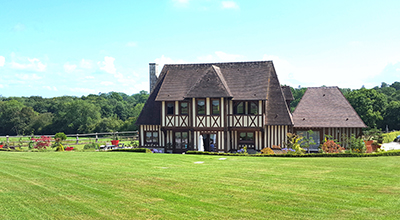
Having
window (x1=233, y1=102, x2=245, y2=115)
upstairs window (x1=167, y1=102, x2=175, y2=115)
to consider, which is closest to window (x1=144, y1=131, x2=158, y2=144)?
upstairs window (x1=167, y1=102, x2=175, y2=115)

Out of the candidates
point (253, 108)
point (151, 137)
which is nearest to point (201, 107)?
point (253, 108)

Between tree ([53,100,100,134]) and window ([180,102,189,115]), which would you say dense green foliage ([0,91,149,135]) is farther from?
window ([180,102,189,115])

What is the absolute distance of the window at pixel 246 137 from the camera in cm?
2392

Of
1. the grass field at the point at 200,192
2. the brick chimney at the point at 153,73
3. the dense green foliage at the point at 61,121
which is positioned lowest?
the grass field at the point at 200,192

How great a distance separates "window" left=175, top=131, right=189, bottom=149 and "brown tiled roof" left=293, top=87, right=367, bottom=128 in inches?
317

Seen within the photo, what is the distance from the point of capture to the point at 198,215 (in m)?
6.91

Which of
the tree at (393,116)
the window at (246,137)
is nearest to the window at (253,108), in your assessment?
the window at (246,137)

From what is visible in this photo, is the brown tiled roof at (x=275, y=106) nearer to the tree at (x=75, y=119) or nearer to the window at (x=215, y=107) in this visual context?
the window at (x=215, y=107)

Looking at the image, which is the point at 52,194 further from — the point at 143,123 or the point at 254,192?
the point at 143,123

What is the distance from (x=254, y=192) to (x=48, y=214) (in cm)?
474

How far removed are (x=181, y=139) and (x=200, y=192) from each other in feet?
54.3

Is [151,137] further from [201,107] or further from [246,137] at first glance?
[246,137]

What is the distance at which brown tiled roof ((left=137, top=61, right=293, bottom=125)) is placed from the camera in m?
23.1

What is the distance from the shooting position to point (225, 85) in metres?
23.9
